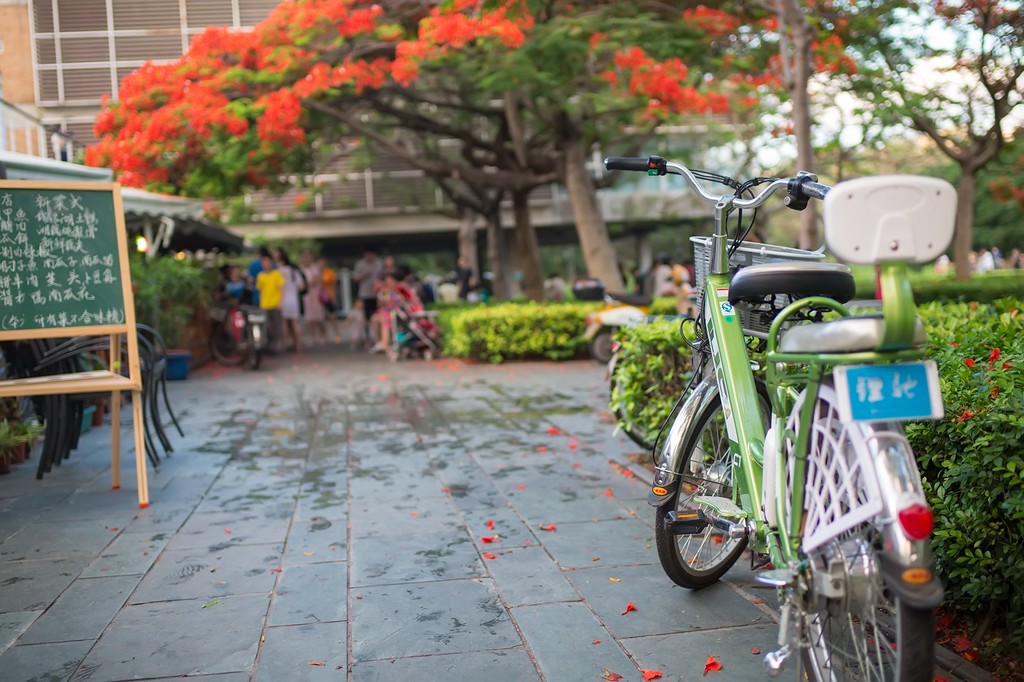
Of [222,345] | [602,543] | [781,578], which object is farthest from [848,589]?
[222,345]

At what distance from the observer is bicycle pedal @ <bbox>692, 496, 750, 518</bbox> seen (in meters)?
3.04

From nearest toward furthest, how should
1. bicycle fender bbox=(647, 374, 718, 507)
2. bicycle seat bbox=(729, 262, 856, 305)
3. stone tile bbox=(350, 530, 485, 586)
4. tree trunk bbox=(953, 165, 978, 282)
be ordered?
bicycle seat bbox=(729, 262, 856, 305) → bicycle fender bbox=(647, 374, 718, 507) → stone tile bbox=(350, 530, 485, 586) → tree trunk bbox=(953, 165, 978, 282)

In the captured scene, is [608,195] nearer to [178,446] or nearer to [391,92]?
[391,92]

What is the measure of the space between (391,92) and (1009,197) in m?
11.4

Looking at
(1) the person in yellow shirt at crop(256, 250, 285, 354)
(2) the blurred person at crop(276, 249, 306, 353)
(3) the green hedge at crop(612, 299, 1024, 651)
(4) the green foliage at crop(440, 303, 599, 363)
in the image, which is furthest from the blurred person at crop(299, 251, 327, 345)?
(3) the green hedge at crop(612, 299, 1024, 651)

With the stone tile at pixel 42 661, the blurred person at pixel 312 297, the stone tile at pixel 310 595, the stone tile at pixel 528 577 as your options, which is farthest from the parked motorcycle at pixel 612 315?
the stone tile at pixel 42 661

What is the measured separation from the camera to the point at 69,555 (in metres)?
4.30

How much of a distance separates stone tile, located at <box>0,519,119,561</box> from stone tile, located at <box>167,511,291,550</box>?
1.18 feet

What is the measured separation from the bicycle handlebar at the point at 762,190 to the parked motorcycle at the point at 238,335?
33.3 ft

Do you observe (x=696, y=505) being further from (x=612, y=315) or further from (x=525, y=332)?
(x=525, y=332)

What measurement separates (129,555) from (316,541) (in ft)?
2.71

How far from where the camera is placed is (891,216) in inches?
82.2

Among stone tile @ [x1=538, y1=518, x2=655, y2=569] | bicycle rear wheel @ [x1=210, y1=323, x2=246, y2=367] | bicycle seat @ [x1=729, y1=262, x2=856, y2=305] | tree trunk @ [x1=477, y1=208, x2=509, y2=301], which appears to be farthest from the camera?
tree trunk @ [x1=477, y1=208, x2=509, y2=301]

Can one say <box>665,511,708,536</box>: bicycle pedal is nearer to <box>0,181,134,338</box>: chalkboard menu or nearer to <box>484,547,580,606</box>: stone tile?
<box>484,547,580,606</box>: stone tile
